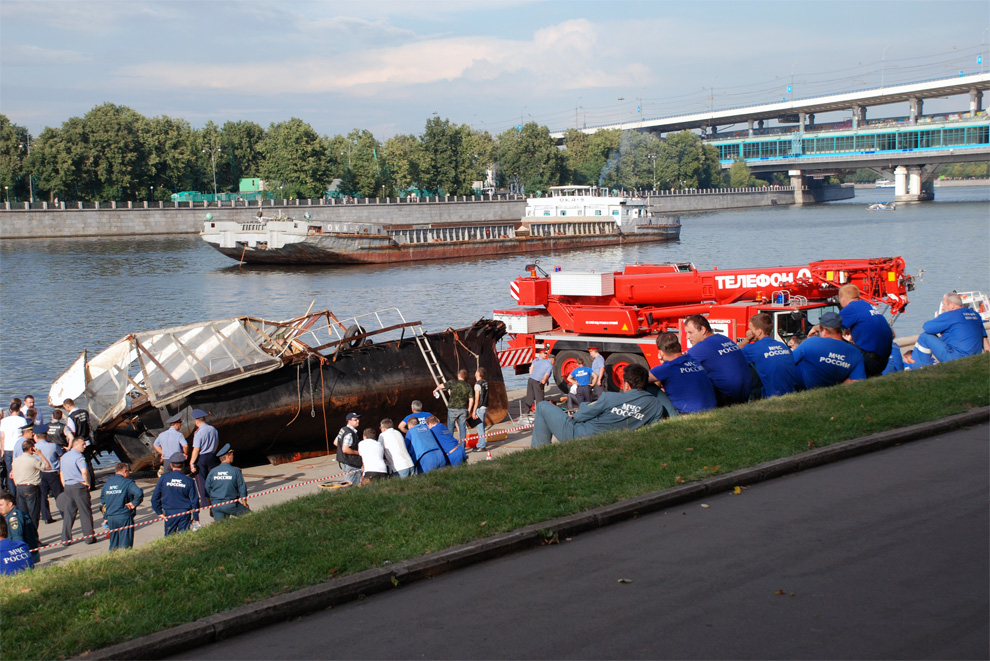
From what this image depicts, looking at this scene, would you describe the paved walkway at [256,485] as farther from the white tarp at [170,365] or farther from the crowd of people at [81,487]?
the white tarp at [170,365]

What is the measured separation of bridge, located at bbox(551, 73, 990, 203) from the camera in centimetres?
13312

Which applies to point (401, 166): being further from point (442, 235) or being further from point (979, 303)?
point (979, 303)

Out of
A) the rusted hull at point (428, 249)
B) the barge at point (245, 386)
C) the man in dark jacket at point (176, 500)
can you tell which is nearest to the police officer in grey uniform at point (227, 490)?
the man in dark jacket at point (176, 500)

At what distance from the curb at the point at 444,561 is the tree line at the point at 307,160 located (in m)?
105

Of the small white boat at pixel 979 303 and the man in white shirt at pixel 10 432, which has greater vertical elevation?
the small white boat at pixel 979 303

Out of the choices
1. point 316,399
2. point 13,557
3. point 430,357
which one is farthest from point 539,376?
point 13,557

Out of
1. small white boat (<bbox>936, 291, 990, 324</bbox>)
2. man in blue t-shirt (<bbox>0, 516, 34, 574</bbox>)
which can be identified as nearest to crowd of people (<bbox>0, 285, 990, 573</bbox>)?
man in blue t-shirt (<bbox>0, 516, 34, 574</bbox>)

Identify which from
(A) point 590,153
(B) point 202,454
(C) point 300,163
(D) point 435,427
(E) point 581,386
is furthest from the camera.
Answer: (A) point 590,153

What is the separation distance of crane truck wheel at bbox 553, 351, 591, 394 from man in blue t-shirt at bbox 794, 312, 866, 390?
8955mm

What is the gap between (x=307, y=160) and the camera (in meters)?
112

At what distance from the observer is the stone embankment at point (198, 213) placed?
308ft

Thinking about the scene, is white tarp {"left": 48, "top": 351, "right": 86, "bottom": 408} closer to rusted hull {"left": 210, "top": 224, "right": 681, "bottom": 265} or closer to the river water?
the river water

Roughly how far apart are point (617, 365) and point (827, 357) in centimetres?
888

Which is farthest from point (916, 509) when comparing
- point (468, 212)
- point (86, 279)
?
point (468, 212)
